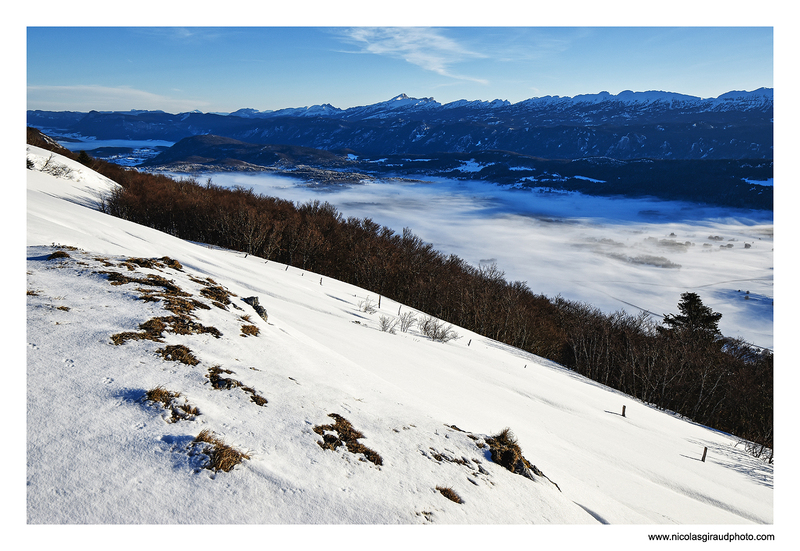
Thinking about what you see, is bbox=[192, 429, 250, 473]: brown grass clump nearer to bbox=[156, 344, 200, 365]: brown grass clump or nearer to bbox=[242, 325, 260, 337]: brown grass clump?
bbox=[156, 344, 200, 365]: brown grass clump

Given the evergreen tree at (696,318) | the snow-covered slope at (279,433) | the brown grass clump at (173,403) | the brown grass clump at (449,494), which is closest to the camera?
the snow-covered slope at (279,433)

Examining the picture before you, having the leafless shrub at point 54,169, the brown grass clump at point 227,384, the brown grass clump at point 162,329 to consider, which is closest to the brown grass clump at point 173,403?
the brown grass clump at point 227,384

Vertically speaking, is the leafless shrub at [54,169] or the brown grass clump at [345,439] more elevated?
the leafless shrub at [54,169]

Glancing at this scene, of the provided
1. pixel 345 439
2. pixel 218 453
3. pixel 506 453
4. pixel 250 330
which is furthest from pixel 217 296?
pixel 506 453

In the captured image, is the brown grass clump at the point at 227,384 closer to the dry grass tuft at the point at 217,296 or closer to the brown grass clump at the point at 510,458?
the dry grass tuft at the point at 217,296

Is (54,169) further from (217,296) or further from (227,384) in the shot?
(227,384)

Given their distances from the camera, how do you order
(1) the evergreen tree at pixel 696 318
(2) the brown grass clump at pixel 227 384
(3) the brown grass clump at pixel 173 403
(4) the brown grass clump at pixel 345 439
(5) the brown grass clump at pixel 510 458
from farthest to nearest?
1. (1) the evergreen tree at pixel 696 318
2. (5) the brown grass clump at pixel 510 458
3. (2) the brown grass clump at pixel 227 384
4. (4) the brown grass clump at pixel 345 439
5. (3) the brown grass clump at pixel 173 403

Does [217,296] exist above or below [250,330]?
above
